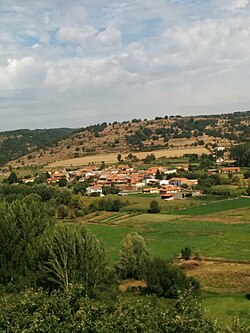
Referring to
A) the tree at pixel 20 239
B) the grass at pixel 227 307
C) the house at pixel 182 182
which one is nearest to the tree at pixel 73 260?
the tree at pixel 20 239

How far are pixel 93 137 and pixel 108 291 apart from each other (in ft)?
496

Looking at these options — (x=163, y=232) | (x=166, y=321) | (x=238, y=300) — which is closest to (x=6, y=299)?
(x=166, y=321)

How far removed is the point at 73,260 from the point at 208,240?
79.8 ft

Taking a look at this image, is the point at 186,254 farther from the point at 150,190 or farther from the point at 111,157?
the point at 111,157

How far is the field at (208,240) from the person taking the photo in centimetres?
3145

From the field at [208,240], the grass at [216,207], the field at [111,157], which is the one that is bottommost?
the field at [208,240]

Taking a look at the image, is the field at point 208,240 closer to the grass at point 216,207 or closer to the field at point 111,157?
Answer: the grass at point 216,207

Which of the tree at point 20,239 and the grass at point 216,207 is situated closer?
the tree at point 20,239

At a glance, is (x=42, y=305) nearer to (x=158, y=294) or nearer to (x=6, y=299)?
(x=6, y=299)

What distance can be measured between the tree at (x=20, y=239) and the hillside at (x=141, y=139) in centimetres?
10591

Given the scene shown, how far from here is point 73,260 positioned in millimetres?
29188

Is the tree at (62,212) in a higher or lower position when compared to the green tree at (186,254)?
higher

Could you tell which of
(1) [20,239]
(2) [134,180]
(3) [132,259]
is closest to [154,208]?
(2) [134,180]

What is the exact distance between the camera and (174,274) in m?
31.5
